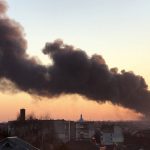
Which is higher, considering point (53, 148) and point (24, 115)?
point (24, 115)

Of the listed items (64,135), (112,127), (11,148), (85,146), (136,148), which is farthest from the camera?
(112,127)

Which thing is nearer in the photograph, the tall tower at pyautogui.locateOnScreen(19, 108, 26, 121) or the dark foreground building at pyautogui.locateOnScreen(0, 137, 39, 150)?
the dark foreground building at pyautogui.locateOnScreen(0, 137, 39, 150)

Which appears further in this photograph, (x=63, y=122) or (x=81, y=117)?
(x=81, y=117)

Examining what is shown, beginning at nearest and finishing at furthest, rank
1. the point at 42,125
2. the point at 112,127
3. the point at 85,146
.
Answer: the point at 85,146 < the point at 42,125 < the point at 112,127

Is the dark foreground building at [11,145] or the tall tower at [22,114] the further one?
the tall tower at [22,114]

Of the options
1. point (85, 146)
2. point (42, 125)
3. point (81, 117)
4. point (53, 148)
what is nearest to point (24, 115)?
point (42, 125)

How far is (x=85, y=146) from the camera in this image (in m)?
68.9

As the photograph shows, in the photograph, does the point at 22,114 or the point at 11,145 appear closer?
the point at 11,145

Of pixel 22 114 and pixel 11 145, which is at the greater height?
pixel 22 114

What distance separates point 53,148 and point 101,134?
51199 millimetres

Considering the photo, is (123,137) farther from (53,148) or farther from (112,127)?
(53,148)

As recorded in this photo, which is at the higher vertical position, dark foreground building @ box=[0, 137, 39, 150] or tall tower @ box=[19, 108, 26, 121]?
tall tower @ box=[19, 108, 26, 121]

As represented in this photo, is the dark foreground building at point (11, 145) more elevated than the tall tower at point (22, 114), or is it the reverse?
the tall tower at point (22, 114)

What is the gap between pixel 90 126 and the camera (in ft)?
390
